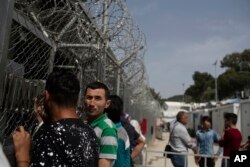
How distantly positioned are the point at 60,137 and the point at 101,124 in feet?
2.55

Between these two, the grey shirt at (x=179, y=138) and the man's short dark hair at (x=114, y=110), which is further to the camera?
the grey shirt at (x=179, y=138)

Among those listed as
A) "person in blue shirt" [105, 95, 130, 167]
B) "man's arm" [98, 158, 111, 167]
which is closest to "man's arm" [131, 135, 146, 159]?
"person in blue shirt" [105, 95, 130, 167]

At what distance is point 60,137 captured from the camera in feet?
5.11

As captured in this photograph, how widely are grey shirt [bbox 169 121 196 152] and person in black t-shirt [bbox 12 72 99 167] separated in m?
4.06

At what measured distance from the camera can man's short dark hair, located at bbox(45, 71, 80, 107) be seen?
168 centimetres

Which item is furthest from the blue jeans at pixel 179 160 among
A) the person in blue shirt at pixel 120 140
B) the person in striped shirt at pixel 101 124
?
the person in striped shirt at pixel 101 124

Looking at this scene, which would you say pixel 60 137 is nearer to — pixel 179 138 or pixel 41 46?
pixel 41 46

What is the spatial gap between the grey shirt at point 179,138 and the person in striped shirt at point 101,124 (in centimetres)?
329

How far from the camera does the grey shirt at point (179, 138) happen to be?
18.7ft

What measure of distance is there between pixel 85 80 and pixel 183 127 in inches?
84.2

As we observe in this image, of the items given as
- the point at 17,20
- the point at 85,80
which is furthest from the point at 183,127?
the point at 17,20

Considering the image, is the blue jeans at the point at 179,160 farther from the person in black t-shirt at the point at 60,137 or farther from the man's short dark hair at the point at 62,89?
the man's short dark hair at the point at 62,89

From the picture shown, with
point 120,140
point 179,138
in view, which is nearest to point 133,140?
point 120,140

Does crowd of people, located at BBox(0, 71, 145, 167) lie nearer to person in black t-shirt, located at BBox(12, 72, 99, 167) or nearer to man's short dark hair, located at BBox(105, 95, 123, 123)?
person in black t-shirt, located at BBox(12, 72, 99, 167)
